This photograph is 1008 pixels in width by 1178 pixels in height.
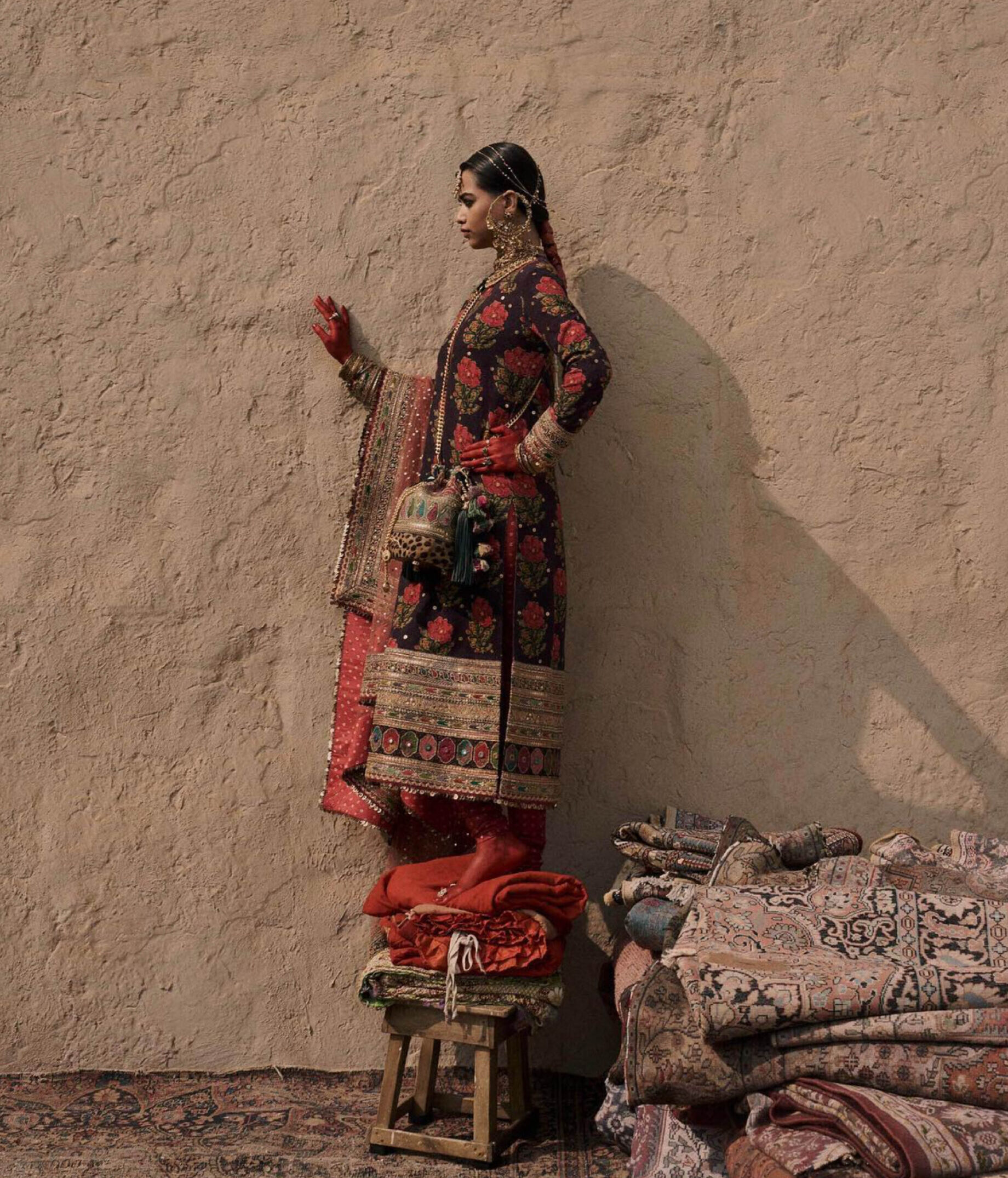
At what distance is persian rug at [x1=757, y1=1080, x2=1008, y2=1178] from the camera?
5.93 ft

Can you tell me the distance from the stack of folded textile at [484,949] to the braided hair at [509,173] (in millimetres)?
1352

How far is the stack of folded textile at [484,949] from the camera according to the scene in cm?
270

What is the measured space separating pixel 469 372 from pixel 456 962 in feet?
4.24

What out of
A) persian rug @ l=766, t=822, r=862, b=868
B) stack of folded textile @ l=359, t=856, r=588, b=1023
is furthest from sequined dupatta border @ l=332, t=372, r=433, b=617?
persian rug @ l=766, t=822, r=862, b=868

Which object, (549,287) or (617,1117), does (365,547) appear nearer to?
(549,287)

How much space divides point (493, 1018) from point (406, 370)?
5.12ft

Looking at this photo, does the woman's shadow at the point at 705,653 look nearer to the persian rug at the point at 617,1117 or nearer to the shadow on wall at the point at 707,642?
the shadow on wall at the point at 707,642

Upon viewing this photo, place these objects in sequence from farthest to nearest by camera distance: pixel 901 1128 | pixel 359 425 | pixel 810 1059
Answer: pixel 359 425
pixel 810 1059
pixel 901 1128

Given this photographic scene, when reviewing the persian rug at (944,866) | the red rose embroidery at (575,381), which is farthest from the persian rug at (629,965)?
the red rose embroidery at (575,381)

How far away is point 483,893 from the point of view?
2.75 meters

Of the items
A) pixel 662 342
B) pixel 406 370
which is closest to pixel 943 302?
pixel 662 342

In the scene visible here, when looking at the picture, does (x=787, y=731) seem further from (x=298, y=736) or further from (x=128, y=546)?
(x=128, y=546)

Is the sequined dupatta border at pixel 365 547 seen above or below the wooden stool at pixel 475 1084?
above

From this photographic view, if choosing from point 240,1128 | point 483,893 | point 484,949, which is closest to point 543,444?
point 483,893
